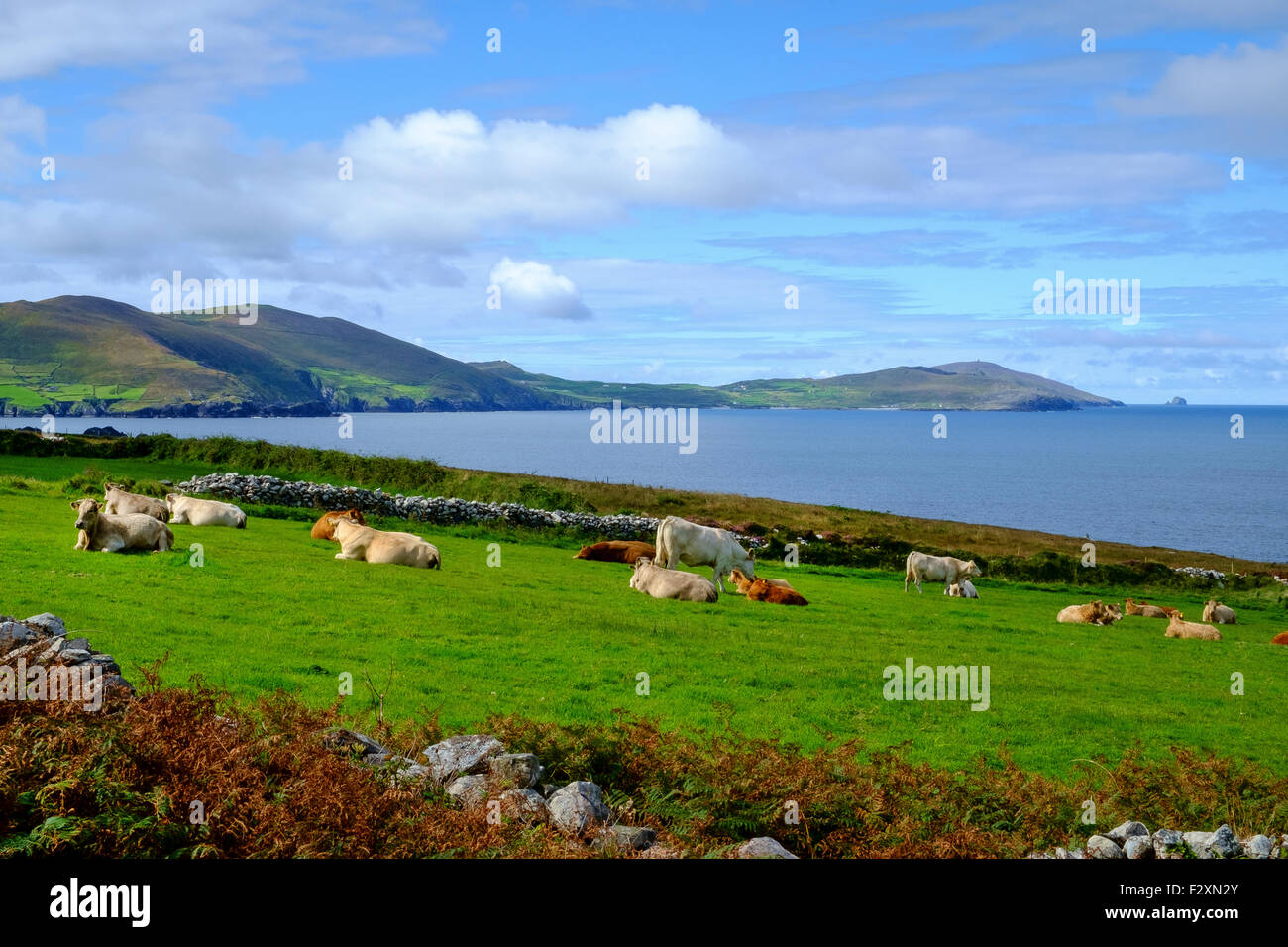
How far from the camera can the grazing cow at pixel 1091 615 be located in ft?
93.8

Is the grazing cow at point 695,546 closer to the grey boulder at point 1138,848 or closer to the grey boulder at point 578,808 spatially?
the grey boulder at point 1138,848

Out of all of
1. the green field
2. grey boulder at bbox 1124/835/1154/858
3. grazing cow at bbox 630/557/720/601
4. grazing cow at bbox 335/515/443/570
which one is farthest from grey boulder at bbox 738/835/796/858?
grazing cow at bbox 335/515/443/570

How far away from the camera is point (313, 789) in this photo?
24.1 ft

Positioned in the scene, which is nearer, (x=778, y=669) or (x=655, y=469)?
(x=778, y=669)

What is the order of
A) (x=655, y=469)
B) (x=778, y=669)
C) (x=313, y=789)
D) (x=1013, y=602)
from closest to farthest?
(x=313, y=789), (x=778, y=669), (x=1013, y=602), (x=655, y=469)

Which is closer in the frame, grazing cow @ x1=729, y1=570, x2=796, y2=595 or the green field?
the green field

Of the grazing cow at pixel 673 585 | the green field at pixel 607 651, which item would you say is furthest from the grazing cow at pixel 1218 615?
the grazing cow at pixel 673 585

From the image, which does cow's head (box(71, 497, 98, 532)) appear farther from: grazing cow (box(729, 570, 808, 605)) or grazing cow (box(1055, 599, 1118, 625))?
grazing cow (box(1055, 599, 1118, 625))

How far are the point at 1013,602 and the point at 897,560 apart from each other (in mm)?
13019

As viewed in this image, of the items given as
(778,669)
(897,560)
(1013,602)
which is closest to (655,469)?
(897,560)

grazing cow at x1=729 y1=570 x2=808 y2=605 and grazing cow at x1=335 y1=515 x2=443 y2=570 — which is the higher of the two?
grazing cow at x1=335 y1=515 x2=443 y2=570

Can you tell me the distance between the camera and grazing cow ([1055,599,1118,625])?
28.6m

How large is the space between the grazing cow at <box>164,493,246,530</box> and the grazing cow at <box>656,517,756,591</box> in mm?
12477
